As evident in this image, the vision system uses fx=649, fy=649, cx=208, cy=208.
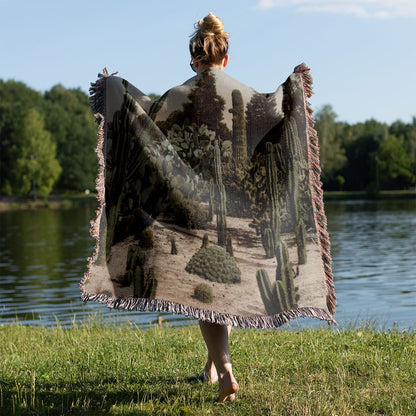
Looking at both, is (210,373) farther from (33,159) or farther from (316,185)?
(33,159)

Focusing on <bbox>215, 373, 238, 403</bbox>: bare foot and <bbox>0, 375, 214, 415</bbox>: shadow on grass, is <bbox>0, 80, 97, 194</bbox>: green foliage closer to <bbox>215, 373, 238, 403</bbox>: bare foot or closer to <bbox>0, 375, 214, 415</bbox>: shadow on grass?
<bbox>0, 375, 214, 415</bbox>: shadow on grass

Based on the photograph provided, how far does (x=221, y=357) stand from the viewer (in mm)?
3924

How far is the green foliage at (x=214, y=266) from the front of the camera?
3.98 meters

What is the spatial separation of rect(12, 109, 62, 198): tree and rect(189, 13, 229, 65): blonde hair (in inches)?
2431

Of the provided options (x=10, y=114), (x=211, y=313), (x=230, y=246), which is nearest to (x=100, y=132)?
(x=230, y=246)

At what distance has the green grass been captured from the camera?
3.91 metres

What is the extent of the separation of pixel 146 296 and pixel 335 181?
9028cm

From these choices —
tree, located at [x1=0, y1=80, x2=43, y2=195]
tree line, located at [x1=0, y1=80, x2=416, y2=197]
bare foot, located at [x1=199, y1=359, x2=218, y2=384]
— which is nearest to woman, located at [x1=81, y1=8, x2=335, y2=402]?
bare foot, located at [x1=199, y1=359, x2=218, y2=384]

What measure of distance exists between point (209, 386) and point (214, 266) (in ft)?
2.89

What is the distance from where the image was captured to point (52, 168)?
6412cm

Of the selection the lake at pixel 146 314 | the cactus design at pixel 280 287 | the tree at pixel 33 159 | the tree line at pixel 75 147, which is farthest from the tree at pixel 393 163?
the cactus design at pixel 280 287

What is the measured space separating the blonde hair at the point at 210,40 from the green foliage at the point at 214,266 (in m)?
1.19

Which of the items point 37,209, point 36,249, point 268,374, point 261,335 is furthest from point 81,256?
point 37,209

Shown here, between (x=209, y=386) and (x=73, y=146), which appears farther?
(x=73, y=146)
